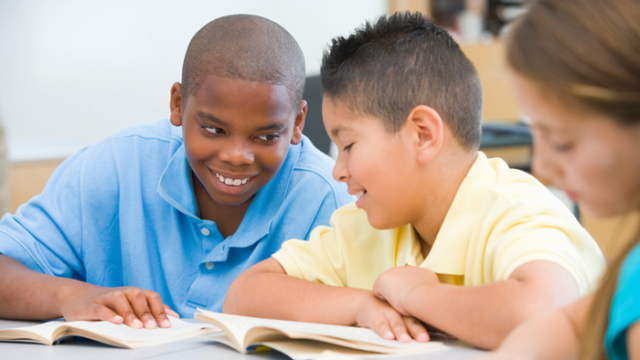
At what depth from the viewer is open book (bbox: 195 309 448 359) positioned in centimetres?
64

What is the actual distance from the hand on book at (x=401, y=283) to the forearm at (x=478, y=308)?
11 millimetres

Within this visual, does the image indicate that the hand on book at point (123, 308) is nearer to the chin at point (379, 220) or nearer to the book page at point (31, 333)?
the book page at point (31, 333)

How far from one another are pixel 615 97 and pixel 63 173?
3.35 feet

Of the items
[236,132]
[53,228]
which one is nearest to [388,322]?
[236,132]

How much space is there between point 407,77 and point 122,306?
0.52m

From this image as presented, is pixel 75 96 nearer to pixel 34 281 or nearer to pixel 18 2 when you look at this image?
pixel 18 2

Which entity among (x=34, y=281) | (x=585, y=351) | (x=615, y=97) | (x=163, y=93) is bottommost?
(x=163, y=93)

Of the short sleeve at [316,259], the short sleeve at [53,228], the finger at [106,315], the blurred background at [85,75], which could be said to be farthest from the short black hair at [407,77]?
the blurred background at [85,75]

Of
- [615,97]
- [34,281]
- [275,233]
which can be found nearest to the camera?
[615,97]

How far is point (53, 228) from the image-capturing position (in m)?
1.13

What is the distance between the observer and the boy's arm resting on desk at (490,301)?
0.63 meters

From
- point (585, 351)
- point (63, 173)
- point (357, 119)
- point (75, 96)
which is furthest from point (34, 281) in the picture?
point (75, 96)

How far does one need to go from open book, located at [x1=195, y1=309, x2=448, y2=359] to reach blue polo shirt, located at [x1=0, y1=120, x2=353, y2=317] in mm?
421

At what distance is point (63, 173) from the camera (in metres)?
1.19
